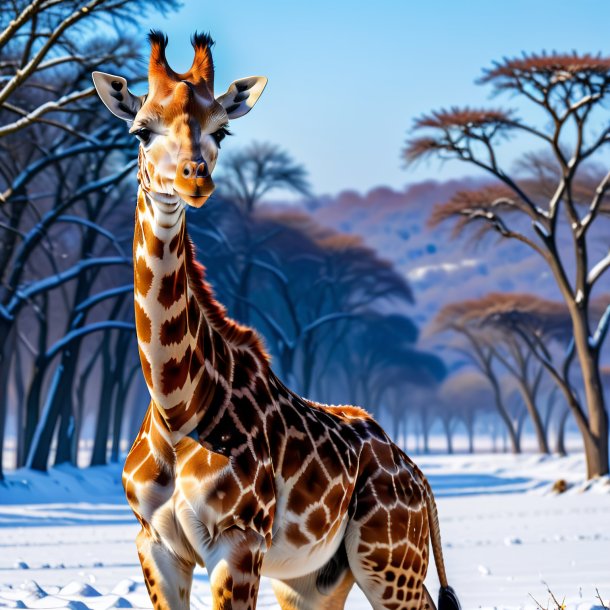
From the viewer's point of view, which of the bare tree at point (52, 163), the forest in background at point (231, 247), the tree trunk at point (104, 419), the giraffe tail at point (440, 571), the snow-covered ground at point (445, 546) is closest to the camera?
the giraffe tail at point (440, 571)

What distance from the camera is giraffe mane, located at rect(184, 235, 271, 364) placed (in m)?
4.60

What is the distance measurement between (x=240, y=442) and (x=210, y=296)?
2.49 ft

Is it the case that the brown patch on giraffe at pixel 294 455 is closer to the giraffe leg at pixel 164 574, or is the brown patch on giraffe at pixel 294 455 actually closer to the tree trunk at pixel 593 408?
the giraffe leg at pixel 164 574

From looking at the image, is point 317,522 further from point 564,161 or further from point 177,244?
point 564,161

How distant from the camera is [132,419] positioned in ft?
170

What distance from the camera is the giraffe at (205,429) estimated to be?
4.04 metres

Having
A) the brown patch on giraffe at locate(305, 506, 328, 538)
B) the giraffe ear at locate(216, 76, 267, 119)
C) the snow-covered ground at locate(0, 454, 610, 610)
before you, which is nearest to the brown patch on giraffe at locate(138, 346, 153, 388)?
the brown patch on giraffe at locate(305, 506, 328, 538)

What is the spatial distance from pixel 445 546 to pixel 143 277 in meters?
8.59

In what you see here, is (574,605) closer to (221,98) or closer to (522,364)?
(221,98)

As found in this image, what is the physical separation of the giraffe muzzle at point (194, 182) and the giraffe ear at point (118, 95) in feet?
2.22

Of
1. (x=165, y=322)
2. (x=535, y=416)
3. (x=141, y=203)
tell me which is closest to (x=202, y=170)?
(x=141, y=203)

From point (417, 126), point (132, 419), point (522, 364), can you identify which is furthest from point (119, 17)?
point (132, 419)

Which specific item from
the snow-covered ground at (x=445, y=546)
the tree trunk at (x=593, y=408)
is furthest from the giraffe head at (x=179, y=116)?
the tree trunk at (x=593, y=408)

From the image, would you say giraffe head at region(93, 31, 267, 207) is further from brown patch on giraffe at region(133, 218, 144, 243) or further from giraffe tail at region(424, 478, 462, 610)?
giraffe tail at region(424, 478, 462, 610)
